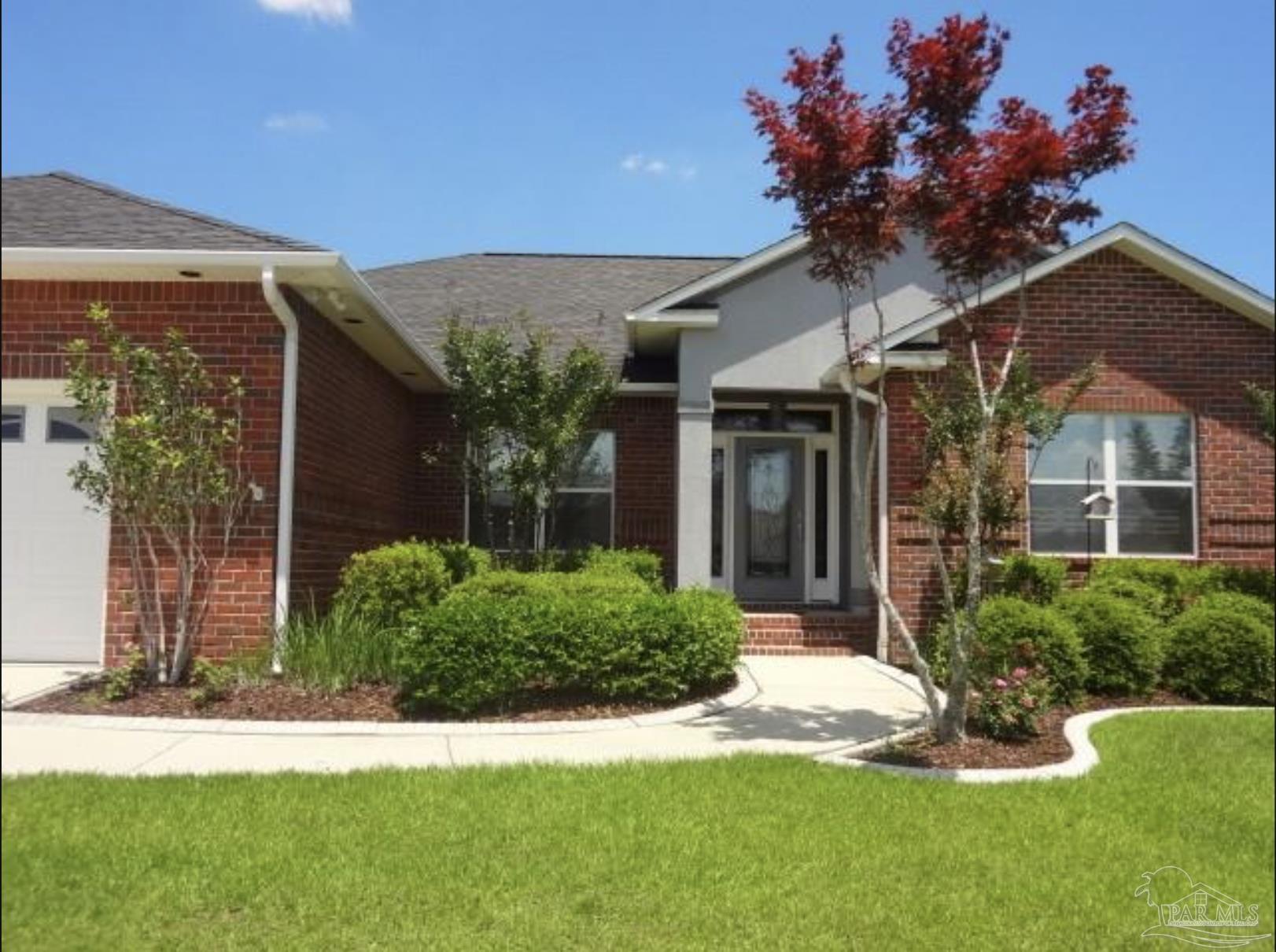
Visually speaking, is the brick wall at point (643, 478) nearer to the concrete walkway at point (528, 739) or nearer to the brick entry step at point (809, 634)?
the brick entry step at point (809, 634)

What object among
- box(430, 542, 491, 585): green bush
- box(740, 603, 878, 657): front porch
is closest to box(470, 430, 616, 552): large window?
box(430, 542, 491, 585): green bush

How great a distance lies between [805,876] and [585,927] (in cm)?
91

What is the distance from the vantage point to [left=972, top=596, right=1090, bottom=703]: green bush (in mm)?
8070

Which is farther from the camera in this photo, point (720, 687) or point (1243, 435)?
point (1243, 435)

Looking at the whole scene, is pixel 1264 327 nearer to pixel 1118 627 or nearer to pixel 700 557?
pixel 1118 627

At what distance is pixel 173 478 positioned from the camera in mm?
6625

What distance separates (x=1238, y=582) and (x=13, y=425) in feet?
35.2

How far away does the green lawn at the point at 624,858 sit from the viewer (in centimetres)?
215

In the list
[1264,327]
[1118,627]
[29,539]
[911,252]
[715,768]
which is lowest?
[715,768]

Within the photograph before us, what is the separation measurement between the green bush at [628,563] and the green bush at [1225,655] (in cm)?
488

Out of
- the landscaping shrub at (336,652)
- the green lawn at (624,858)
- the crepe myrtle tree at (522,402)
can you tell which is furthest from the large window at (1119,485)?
the landscaping shrub at (336,652)

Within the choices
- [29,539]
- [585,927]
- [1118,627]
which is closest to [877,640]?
Answer: [1118,627]

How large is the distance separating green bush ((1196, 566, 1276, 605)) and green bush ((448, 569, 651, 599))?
531cm

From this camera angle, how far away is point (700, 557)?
37.5 feet
